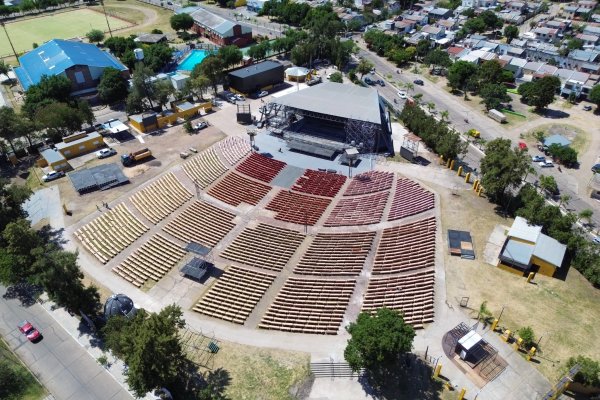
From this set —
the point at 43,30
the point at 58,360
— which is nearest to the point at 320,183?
the point at 58,360

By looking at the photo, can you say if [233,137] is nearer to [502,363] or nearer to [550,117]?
[502,363]

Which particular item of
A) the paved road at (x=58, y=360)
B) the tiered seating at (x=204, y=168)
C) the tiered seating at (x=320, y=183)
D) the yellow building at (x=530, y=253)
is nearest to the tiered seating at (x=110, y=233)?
Result: the paved road at (x=58, y=360)

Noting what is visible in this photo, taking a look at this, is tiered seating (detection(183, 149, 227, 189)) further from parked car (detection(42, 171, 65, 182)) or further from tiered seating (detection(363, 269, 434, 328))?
tiered seating (detection(363, 269, 434, 328))

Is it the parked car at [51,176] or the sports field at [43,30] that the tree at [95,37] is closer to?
the sports field at [43,30]

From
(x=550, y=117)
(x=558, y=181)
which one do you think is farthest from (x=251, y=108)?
(x=550, y=117)

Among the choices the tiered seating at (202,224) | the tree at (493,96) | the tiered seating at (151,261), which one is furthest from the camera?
the tree at (493,96)

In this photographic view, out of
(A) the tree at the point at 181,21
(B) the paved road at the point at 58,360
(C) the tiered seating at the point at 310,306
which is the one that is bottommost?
(B) the paved road at the point at 58,360

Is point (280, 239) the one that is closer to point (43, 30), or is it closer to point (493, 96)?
point (493, 96)
